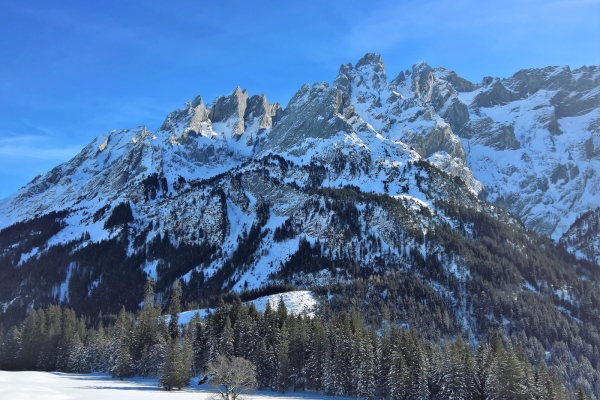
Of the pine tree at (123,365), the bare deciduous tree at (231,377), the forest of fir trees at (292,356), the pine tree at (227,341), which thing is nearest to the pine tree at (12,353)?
the forest of fir trees at (292,356)

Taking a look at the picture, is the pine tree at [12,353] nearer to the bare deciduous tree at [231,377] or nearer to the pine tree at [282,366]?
the bare deciduous tree at [231,377]

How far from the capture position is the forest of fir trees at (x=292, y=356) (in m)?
81.1

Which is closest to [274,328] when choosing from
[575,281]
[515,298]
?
[515,298]

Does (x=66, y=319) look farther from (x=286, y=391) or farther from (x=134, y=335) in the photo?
(x=286, y=391)

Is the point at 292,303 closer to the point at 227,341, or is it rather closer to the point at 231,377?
the point at 227,341

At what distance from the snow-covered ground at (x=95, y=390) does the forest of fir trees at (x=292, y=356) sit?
148 inches

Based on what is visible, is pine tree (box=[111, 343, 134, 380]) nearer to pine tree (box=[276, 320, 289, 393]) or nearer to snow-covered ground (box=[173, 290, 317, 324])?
pine tree (box=[276, 320, 289, 393])

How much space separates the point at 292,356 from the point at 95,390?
1554 inches

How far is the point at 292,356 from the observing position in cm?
10062

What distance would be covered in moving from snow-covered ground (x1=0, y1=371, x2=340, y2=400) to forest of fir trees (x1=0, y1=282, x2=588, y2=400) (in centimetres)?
376

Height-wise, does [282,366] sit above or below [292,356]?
below

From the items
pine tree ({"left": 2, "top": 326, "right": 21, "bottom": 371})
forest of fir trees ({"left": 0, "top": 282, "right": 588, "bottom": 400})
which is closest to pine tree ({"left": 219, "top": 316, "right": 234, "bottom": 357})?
forest of fir trees ({"left": 0, "top": 282, "right": 588, "bottom": 400})

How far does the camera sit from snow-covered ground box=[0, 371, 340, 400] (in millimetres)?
65844

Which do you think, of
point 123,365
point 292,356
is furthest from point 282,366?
point 123,365
